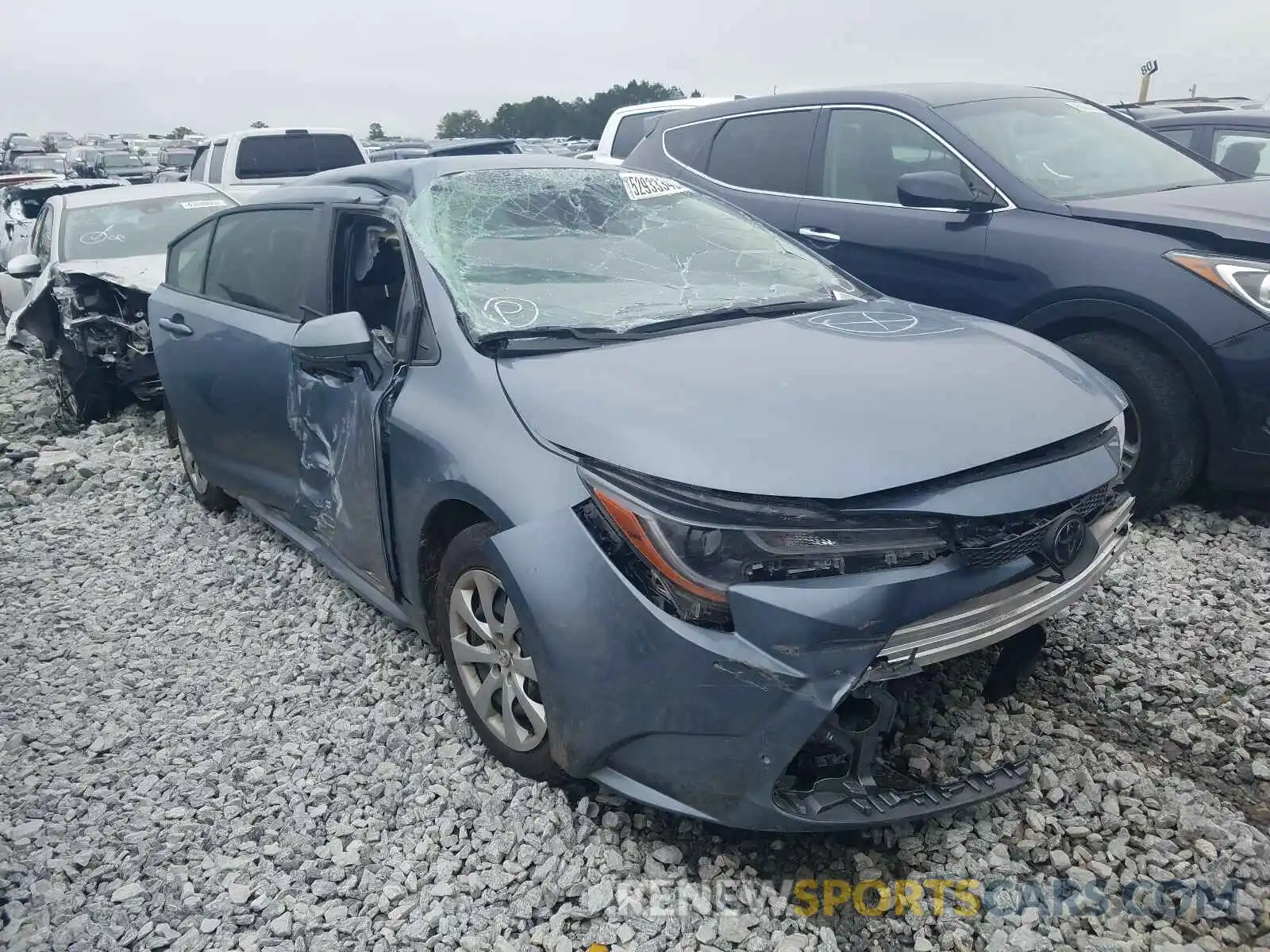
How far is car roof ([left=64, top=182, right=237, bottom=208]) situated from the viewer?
7.91m

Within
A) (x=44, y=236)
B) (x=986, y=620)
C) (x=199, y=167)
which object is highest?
(x=199, y=167)

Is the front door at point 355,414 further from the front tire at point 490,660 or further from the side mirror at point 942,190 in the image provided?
the side mirror at point 942,190

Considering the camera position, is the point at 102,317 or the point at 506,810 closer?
the point at 506,810

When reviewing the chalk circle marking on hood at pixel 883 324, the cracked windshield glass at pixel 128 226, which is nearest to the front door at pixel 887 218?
the chalk circle marking on hood at pixel 883 324

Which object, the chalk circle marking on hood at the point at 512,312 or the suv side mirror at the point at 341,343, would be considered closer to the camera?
the chalk circle marking on hood at the point at 512,312

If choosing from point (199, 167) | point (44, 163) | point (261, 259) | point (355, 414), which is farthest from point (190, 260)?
point (44, 163)

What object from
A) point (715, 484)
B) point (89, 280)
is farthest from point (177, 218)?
point (715, 484)

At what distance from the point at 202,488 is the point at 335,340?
2.41 m

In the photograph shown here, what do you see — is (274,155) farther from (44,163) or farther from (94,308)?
(44,163)

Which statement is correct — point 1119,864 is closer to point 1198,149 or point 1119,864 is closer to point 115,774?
point 115,774

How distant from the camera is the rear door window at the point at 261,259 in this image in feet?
12.1

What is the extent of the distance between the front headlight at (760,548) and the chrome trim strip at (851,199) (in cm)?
285

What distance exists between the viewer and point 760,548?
2.08 metres

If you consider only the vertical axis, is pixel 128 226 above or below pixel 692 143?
below
